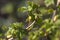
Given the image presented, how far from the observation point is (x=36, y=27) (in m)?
1.96

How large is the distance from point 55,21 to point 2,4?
Answer: 1.96m

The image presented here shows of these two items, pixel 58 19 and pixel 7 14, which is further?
pixel 7 14

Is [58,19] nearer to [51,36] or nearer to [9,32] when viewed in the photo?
[51,36]

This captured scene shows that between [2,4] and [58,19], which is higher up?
[58,19]

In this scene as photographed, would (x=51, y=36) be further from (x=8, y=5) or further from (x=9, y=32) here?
(x=8, y=5)

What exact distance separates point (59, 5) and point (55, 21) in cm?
11

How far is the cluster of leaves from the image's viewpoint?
1.86 metres

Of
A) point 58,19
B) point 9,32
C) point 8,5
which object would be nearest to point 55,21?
point 58,19

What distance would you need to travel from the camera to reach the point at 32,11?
1867 millimetres

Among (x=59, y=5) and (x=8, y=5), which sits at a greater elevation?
(x=59, y=5)

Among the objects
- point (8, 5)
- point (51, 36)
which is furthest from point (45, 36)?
point (8, 5)

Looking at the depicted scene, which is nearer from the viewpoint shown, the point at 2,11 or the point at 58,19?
the point at 58,19

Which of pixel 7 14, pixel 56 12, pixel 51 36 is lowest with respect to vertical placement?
pixel 7 14

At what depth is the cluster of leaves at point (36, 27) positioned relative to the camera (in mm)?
1863
